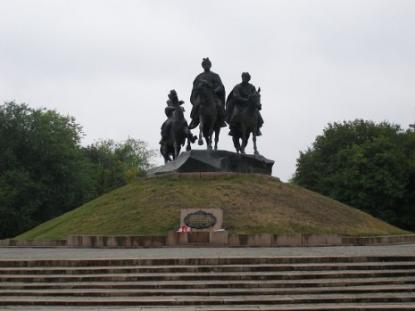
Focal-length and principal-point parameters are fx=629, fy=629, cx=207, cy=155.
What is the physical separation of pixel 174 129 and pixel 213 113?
2.45 m

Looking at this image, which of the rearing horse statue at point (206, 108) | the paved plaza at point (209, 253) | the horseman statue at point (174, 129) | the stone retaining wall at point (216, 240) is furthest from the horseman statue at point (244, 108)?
the paved plaza at point (209, 253)

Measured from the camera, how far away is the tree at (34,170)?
4328 cm

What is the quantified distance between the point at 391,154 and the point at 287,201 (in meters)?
21.9

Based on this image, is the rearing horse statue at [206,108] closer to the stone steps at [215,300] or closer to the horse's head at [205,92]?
the horse's head at [205,92]

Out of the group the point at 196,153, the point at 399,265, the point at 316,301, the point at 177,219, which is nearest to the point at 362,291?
the point at 316,301

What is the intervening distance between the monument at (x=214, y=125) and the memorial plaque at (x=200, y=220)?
5.86 metres

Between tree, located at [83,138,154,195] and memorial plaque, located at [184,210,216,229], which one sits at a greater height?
tree, located at [83,138,154,195]

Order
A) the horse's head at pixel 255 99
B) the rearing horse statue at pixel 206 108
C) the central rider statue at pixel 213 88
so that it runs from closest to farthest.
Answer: the rearing horse statue at pixel 206 108 → the horse's head at pixel 255 99 → the central rider statue at pixel 213 88

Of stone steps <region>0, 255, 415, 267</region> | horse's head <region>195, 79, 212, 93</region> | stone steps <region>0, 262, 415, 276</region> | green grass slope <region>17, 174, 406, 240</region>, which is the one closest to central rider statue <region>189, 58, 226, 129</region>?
horse's head <region>195, 79, 212, 93</region>

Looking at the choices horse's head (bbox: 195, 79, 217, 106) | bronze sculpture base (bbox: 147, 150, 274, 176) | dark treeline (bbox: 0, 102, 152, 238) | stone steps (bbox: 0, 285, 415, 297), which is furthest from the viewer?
dark treeline (bbox: 0, 102, 152, 238)

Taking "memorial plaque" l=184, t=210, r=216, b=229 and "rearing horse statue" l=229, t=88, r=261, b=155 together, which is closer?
"memorial plaque" l=184, t=210, r=216, b=229

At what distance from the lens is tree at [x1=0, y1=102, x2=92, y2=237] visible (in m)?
43.3

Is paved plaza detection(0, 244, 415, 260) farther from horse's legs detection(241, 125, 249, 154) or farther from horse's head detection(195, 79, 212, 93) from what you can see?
horse's legs detection(241, 125, 249, 154)

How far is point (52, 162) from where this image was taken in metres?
47.0
